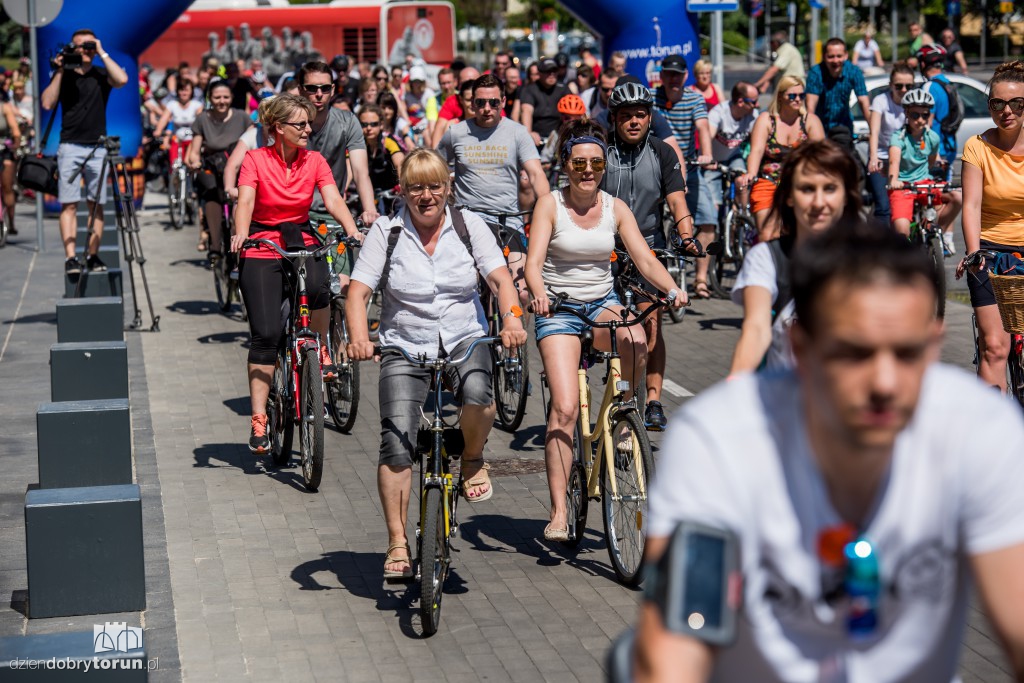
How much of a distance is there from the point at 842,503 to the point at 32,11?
1582 centimetres

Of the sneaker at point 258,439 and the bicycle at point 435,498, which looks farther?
the sneaker at point 258,439

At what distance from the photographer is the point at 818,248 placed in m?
2.28

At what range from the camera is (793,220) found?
446 centimetres

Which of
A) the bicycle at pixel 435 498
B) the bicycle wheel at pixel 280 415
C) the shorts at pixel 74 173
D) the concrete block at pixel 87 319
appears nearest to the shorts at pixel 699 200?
the shorts at pixel 74 173

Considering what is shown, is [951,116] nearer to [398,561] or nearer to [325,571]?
[325,571]

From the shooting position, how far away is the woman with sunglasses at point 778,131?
12.8m

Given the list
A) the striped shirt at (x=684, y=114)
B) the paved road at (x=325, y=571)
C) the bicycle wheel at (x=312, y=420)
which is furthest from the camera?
the striped shirt at (x=684, y=114)

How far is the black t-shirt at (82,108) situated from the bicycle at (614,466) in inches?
308

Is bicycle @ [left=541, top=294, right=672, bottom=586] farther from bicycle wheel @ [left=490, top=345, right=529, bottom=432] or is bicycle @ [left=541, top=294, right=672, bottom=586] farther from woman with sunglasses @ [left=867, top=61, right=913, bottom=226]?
woman with sunglasses @ [left=867, top=61, right=913, bottom=226]

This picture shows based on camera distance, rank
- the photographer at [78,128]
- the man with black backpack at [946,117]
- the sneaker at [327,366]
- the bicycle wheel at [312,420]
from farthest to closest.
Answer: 1. the man with black backpack at [946,117]
2. the photographer at [78,128]
3. the sneaker at [327,366]
4. the bicycle wheel at [312,420]

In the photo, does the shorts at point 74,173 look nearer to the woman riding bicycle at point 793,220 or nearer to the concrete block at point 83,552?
the concrete block at point 83,552

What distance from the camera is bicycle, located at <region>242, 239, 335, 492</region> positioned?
7809 millimetres

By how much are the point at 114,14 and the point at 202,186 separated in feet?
21.6

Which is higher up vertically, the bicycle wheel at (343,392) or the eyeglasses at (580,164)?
the eyeglasses at (580,164)
